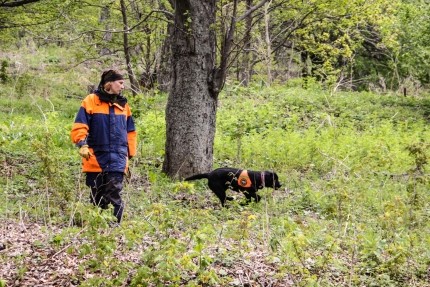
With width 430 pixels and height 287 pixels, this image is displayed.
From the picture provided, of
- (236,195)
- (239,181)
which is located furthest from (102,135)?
(236,195)

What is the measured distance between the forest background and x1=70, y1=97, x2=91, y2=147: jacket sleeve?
38 centimetres

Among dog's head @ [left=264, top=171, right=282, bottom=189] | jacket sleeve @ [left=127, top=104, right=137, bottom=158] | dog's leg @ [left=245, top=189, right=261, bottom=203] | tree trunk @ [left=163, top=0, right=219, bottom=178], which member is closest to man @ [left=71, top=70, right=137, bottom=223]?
jacket sleeve @ [left=127, top=104, right=137, bottom=158]

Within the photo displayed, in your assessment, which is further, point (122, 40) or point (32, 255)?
point (122, 40)

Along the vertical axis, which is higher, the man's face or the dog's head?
the man's face

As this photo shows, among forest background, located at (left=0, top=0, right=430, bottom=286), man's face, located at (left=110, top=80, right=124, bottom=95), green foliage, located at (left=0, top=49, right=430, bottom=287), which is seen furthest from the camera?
man's face, located at (left=110, top=80, right=124, bottom=95)

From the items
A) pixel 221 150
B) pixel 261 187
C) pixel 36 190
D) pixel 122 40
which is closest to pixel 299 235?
pixel 261 187

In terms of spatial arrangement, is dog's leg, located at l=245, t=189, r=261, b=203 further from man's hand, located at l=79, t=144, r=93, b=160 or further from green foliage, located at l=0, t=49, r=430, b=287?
man's hand, located at l=79, t=144, r=93, b=160

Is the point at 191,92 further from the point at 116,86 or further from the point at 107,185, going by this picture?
the point at 107,185

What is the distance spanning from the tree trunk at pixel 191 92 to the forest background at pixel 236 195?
4cm

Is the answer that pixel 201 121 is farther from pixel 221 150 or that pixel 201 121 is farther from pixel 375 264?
pixel 375 264

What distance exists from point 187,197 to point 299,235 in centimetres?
436

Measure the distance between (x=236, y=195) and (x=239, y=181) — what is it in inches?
43.3

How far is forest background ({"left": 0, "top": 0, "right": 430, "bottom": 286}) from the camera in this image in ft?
14.6

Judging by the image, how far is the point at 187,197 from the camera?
844cm
